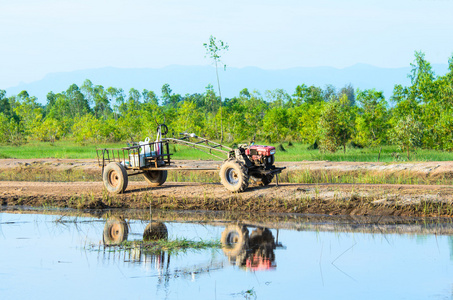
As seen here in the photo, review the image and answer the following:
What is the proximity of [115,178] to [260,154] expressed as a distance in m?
4.24

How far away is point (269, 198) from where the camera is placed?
14.3 m

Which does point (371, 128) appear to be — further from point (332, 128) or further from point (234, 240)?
point (234, 240)

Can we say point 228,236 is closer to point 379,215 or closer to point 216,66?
point 379,215

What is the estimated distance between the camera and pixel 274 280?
825 centimetres

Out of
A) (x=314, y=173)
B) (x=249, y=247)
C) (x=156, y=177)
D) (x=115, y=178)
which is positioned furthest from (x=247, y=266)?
(x=314, y=173)

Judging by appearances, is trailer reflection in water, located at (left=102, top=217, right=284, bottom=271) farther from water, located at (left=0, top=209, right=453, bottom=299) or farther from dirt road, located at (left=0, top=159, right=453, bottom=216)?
dirt road, located at (left=0, top=159, right=453, bottom=216)

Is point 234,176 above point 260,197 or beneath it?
above

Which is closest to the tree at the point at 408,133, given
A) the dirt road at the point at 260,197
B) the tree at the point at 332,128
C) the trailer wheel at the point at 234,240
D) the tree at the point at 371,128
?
the tree at the point at 332,128

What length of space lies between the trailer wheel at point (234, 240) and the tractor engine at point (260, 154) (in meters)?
2.67

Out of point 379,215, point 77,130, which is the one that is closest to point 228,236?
point 379,215

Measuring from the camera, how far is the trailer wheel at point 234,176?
46.1ft

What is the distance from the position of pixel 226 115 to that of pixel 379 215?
2626 centimetres

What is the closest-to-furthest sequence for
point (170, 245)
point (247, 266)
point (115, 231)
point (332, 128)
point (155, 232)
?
point (247, 266)
point (170, 245)
point (155, 232)
point (115, 231)
point (332, 128)

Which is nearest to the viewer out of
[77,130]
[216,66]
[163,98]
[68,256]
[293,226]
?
[68,256]
